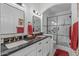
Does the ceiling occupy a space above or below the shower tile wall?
above

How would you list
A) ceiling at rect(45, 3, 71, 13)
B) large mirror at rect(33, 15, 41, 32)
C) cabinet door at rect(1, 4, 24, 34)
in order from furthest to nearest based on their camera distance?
large mirror at rect(33, 15, 41, 32) < ceiling at rect(45, 3, 71, 13) < cabinet door at rect(1, 4, 24, 34)

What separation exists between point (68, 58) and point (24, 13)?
125 centimetres

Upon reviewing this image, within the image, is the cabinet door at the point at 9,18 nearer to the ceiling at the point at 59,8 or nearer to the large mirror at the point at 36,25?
the large mirror at the point at 36,25

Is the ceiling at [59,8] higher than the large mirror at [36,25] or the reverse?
higher

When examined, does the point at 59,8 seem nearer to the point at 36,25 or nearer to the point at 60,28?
the point at 60,28

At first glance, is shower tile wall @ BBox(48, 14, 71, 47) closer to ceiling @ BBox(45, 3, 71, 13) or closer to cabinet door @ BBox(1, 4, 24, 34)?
ceiling @ BBox(45, 3, 71, 13)

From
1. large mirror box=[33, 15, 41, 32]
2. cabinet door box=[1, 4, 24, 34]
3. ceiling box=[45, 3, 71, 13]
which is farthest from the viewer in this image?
large mirror box=[33, 15, 41, 32]

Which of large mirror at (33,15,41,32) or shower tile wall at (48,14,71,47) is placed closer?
shower tile wall at (48,14,71,47)

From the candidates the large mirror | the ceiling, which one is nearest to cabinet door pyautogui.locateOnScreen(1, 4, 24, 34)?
the large mirror

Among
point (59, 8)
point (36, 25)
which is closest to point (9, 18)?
point (36, 25)

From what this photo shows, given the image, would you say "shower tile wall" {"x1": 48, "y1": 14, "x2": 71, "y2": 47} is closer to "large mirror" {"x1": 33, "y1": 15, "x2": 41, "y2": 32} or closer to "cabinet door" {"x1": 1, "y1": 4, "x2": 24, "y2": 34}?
"large mirror" {"x1": 33, "y1": 15, "x2": 41, "y2": 32}

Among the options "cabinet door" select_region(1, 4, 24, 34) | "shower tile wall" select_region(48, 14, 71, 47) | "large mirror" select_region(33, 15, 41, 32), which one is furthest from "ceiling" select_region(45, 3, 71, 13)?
"cabinet door" select_region(1, 4, 24, 34)

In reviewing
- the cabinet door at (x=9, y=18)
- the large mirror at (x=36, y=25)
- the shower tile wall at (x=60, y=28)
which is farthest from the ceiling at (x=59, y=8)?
the cabinet door at (x=9, y=18)

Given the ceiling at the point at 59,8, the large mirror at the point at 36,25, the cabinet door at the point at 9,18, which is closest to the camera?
the cabinet door at the point at 9,18
